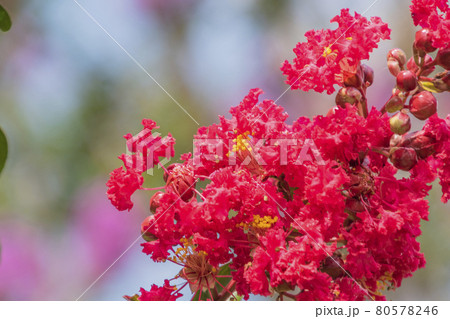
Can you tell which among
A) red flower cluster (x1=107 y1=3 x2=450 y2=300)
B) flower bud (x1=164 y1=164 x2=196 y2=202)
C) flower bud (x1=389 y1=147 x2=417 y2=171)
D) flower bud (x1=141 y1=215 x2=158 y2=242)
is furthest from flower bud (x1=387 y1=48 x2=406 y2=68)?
flower bud (x1=141 y1=215 x2=158 y2=242)

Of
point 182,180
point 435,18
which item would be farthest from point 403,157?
point 182,180

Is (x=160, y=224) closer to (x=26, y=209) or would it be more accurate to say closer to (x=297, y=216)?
(x=297, y=216)

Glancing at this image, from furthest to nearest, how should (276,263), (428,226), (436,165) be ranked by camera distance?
(428,226), (436,165), (276,263)

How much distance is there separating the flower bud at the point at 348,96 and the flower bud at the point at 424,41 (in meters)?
0.14

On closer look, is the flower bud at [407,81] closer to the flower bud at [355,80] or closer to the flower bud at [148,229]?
the flower bud at [355,80]

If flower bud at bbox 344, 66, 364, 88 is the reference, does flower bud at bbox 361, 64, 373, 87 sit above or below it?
above


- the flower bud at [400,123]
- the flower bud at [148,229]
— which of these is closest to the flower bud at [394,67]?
the flower bud at [400,123]

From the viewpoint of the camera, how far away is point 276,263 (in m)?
0.88

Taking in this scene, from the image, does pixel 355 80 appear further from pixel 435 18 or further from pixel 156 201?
pixel 156 201

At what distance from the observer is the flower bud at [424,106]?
97 centimetres

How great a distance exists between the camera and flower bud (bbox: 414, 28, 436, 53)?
996 mm

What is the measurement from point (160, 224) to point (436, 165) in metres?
0.51

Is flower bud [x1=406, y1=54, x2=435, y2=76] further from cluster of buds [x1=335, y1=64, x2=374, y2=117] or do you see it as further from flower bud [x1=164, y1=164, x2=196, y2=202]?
flower bud [x1=164, y1=164, x2=196, y2=202]

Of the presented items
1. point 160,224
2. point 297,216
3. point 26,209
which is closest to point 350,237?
point 297,216
